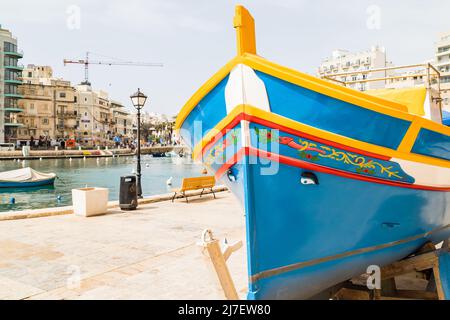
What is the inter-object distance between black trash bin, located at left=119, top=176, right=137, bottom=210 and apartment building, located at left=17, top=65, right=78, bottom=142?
253ft

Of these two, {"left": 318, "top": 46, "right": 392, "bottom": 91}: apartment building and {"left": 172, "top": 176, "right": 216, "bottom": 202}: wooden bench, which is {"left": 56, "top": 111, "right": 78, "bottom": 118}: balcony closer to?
{"left": 318, "top": 46, "right": 392, "bottom": 91}: apartment building

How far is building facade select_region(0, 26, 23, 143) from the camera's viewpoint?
7044 centimetres

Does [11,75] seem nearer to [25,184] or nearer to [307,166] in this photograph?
[25,184]

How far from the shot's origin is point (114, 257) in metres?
6.73

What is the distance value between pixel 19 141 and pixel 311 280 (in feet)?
278

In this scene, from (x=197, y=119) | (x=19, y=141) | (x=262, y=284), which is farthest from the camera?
(x=19, y=141)

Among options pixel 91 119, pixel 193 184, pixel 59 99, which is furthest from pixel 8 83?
pixel 193 184

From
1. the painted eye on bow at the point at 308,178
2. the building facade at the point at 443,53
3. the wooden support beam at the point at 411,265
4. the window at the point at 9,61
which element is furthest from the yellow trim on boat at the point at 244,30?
the building facade at the point at 443,53

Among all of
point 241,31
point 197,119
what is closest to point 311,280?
→ point 197,119

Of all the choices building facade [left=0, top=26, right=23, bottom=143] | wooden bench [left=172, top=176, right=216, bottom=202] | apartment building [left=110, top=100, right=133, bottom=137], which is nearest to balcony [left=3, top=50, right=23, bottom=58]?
building facade [left=0, top=26, right=23, bottom=143]

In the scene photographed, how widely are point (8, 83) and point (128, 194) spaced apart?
7456 cm

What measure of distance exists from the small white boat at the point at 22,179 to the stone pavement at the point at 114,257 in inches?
696

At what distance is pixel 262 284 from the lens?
12.5 feet
